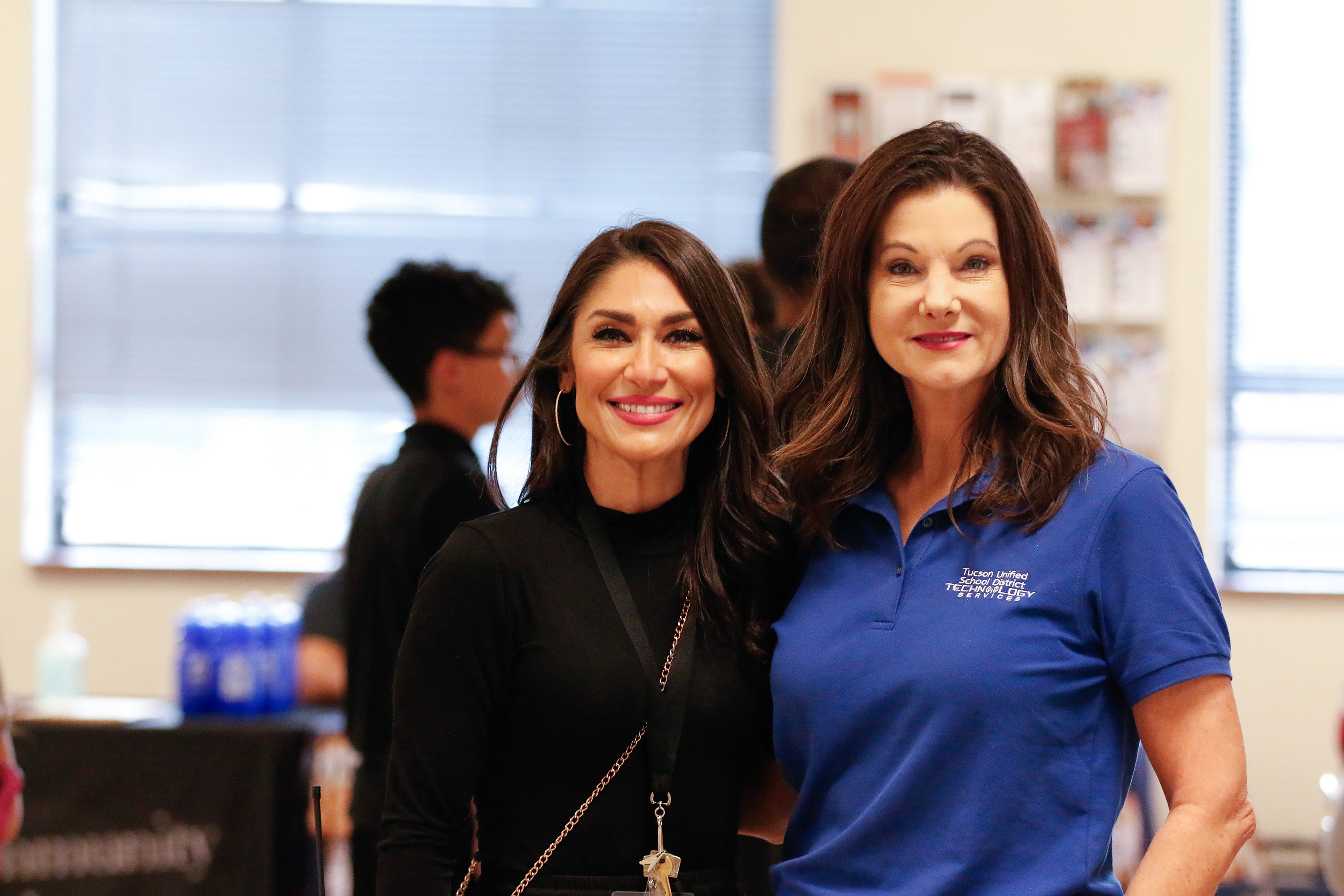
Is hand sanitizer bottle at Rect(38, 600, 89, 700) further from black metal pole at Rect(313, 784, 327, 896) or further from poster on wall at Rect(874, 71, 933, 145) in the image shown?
poster on wall at Rect(874, 71, 933, 145)

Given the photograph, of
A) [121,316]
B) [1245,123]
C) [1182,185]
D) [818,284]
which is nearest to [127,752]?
[121,316]

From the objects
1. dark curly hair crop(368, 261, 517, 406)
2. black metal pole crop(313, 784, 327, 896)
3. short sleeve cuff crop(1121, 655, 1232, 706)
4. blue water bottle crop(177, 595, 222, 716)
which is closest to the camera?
short sleeve cuff crop(1121, 655, 1232, 706)

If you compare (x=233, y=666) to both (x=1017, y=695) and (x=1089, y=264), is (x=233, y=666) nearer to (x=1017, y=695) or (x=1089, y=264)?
(x=1017, y=695)

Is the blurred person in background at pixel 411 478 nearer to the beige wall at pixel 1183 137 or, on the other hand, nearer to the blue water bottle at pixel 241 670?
the blue water bottle at pixel 241 670

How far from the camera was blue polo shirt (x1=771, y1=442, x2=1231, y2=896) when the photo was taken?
1363mm

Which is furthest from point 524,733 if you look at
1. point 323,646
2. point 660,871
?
point 323,646

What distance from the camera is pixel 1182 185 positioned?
13.5ft

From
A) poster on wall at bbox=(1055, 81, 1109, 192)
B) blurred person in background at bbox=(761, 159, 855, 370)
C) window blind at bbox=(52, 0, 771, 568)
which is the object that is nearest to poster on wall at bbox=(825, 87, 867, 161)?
window blind at bbox=(52, 0, 771, 568)

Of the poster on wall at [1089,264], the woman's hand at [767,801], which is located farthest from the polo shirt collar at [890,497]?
the poster on wall at [1089,264]

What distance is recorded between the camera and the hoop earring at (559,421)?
172cm

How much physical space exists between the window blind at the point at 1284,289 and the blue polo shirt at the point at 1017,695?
10.5ft

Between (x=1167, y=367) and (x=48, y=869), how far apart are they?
3569mm

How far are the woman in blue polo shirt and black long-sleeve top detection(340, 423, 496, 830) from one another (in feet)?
3.23

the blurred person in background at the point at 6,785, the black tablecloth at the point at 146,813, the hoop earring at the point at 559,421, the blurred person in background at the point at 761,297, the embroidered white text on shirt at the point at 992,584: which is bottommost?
the black tablecloth at the point at 146,813
